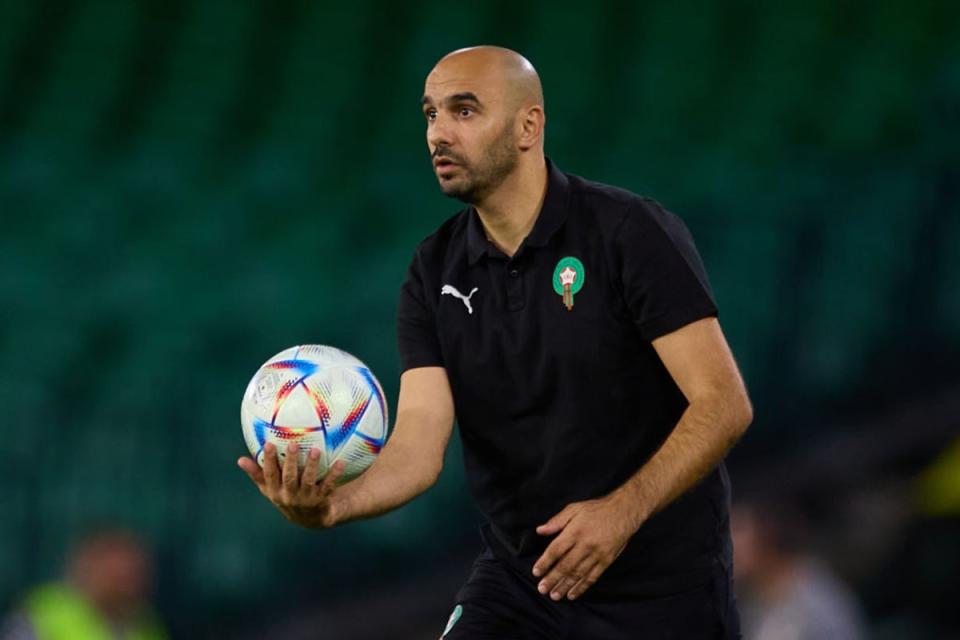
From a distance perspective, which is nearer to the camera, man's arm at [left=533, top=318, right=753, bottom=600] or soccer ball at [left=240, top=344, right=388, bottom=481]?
man's arm at [left=533, top=318, right=753, bottom=600]

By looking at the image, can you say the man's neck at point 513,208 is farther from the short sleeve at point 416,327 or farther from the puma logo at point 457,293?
the short sleeve at point 416,327

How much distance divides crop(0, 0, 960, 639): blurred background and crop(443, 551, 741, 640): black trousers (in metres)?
2.50

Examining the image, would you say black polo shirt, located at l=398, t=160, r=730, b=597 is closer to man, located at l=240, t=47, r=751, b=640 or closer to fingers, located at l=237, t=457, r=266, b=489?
man, located at l=240, t=47, r=751, b=640

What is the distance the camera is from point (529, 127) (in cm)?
325

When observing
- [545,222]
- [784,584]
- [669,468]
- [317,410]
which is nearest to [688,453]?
[669,468]

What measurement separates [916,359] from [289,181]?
11.4 feet

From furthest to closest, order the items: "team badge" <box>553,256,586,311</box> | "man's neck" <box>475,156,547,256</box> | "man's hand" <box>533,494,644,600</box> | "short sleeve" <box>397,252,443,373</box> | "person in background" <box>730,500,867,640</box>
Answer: "person in background" <box>730,500,867,640</box>, "short sleeve" <box>397,252,443,373</box>, "man's neck" <box>475,156,547,256</box>, "team badge" <box>553,256,586,311</box>, "man's hand" <box>533,494,644,600</box>

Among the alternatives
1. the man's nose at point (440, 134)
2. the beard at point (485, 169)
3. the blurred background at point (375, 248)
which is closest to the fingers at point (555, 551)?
the beard at point (485, 169)

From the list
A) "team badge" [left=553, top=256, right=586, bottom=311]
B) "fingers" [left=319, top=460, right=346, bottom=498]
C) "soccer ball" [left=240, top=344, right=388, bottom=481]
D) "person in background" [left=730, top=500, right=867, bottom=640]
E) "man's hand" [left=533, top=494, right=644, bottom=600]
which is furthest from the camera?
"person in background" [left=730, top=500, right=867, bottom=640]

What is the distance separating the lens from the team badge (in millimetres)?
3104

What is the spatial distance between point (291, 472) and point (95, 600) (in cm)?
290

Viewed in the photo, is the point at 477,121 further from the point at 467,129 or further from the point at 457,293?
the point at 457,293

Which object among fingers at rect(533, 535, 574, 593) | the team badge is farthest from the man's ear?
fingers at rect(533, 535, 574, 593)

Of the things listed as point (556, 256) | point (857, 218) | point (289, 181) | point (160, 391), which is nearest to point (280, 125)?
point (289, 181)
